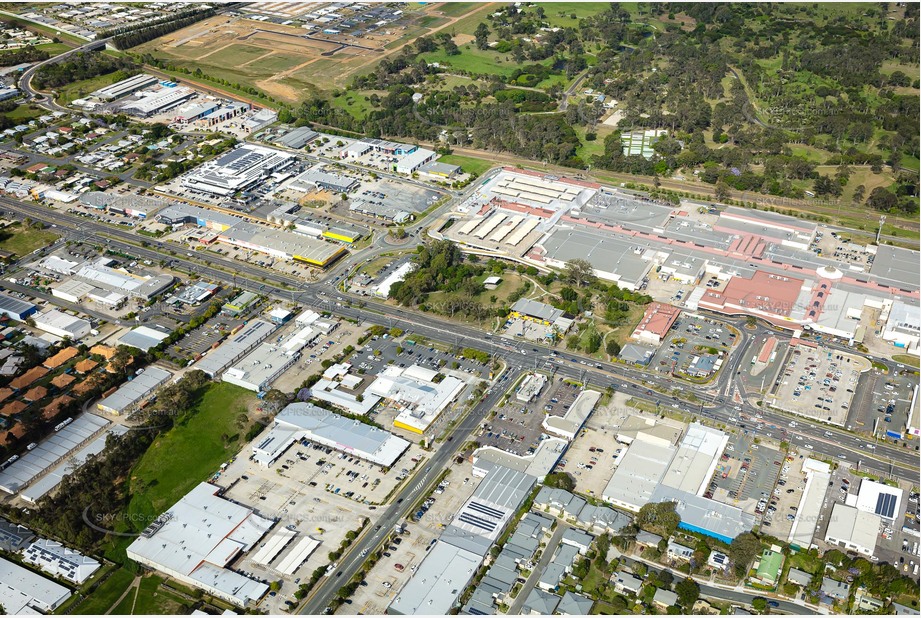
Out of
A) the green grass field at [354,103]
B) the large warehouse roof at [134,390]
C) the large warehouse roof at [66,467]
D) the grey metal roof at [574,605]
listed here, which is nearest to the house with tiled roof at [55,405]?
the large warehouse roof at [134,390]

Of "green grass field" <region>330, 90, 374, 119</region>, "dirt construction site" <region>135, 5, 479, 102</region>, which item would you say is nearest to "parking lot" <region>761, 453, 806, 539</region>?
"green grass field" <region>330, 90, 374, 119</region>

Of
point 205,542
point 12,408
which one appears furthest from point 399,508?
point 12,408

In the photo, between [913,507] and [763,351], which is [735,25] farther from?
[913,507]

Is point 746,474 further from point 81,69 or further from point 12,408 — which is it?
point 81,69

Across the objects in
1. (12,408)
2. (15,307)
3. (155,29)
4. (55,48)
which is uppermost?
(155,29)

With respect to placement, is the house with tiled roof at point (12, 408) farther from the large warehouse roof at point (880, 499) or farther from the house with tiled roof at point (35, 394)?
the large warehouse roof at point (880, 499)

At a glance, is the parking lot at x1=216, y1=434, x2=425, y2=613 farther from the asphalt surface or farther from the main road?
the main road

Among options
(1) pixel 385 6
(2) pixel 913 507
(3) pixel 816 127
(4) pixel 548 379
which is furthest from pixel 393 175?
(1) pixel 385 6
